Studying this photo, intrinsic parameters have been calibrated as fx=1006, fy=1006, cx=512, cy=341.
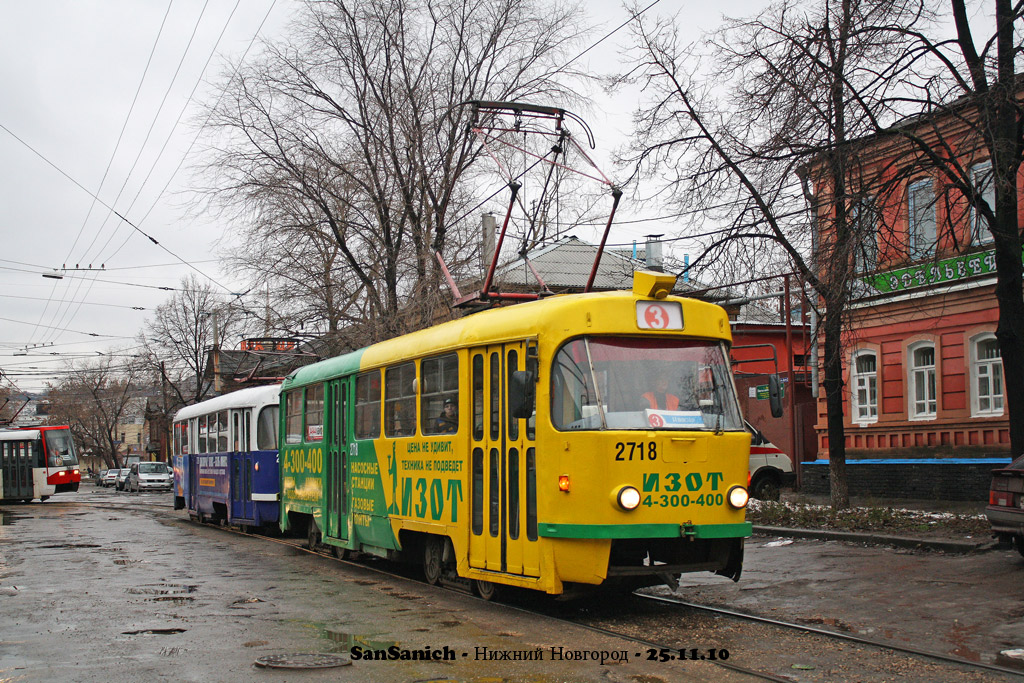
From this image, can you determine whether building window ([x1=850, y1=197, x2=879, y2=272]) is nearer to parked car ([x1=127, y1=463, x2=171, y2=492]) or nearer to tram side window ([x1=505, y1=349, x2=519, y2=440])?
tram side window ([x1=505, y1=349, x2=519, y2=440])

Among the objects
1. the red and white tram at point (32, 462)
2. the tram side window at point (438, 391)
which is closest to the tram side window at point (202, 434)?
the tram side window at point (438, 391)

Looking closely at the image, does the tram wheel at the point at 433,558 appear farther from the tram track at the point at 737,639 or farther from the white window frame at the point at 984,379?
the white window frame at the point at 984,379

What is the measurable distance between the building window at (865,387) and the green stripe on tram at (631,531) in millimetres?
17003

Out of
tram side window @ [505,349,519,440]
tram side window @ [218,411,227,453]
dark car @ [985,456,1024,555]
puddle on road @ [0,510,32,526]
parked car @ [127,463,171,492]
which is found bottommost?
parked car @ [127,463,171,492]

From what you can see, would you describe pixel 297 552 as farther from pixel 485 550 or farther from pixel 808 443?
pixel 808 443

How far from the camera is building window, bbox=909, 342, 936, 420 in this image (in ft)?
74.7

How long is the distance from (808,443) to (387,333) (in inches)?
537

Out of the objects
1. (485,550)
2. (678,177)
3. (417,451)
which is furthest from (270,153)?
(485,550)

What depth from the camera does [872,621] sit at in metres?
8.87

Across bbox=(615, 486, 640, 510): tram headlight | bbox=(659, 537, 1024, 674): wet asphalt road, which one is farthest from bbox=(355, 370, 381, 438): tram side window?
bbox=(615, 486, 640, 510): tram headlight

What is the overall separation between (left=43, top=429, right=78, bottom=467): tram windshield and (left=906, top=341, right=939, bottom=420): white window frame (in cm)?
3076

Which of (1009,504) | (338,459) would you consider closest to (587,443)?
(1009,504)

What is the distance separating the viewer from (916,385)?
914 inches

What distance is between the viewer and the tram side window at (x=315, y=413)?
1495 cm
